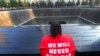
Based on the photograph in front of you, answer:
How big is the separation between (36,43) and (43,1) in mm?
59061

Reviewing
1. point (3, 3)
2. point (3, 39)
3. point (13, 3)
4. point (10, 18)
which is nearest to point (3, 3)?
point (3, 3)

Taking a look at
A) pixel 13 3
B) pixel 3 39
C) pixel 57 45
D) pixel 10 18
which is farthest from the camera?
pixel 13 3

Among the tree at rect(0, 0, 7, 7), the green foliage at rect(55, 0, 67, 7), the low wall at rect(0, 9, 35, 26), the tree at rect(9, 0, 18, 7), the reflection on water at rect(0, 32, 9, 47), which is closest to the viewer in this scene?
the reflection on water at rect(0, 32, 9, 47)

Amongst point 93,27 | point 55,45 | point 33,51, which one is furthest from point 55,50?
point 93,27

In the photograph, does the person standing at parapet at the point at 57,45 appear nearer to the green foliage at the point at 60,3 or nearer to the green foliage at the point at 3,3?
the green foliage at the point at 3,3

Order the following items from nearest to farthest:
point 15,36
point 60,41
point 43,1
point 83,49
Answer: point 60,41
point 83,49
point 15,36
point 43,1

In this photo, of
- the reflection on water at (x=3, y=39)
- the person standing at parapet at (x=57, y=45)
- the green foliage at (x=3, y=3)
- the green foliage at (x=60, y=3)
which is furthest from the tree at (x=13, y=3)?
the person standing at parapet at (x=57, y=45)

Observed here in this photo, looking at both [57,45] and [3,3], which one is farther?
[3,3]

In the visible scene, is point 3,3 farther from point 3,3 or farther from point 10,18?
point 10,18

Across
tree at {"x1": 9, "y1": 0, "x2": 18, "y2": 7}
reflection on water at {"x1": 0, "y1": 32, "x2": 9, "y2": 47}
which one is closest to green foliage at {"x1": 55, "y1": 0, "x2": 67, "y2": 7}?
tree at {"x1": 9, "y1": 0, "x2": 18, "y2": 7}

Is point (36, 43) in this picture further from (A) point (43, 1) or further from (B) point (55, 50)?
(A) point (43, 1)

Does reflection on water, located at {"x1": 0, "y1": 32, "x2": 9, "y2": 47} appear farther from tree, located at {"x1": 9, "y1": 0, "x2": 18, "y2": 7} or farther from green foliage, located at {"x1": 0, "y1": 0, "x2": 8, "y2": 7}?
tree, located at {"x1": 9, "y1": 0, "x2": 18, "y2": 7}

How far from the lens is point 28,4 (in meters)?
58.0

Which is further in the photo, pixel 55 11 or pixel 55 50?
pixel 55 11
